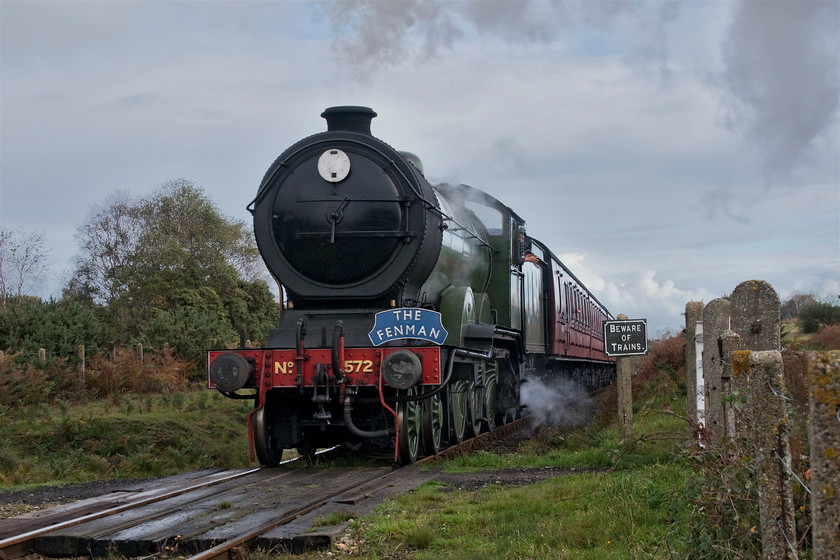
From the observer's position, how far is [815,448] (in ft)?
7.06

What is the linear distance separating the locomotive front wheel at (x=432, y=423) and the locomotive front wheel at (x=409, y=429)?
0.25 ft

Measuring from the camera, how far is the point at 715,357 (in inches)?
233

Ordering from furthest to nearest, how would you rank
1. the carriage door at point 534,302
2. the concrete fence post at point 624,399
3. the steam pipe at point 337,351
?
the carriage door at point 534,302 → the concrete fence post at point 624,399 → the steam pipe at point 337,351

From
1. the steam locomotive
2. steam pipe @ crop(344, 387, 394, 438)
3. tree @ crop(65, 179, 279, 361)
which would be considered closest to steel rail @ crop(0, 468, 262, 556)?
the steam locomotive

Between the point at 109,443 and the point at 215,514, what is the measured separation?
547 cm

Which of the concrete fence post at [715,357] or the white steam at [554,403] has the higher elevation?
the concrete fence post at [715,357]

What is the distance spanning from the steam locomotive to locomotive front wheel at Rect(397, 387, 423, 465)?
0.05ft

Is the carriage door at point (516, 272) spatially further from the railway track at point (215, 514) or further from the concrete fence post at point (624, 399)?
the railway track at point (215, 514)

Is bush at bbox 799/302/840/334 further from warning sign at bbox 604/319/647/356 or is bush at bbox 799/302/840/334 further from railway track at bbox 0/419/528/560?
railway track at bbox 0/419/528/560

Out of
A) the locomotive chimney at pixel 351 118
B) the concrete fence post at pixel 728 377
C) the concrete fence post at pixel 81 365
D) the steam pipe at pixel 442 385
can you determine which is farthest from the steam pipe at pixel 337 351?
the concrete fence post at pixel 81 365

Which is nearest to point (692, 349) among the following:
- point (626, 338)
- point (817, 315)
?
point (626, 338)

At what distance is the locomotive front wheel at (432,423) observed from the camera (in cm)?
954

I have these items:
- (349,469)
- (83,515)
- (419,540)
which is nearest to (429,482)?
(349,469)

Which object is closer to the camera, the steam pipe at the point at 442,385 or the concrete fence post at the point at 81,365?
the steam pipe at the point at 442,385
